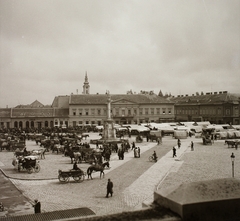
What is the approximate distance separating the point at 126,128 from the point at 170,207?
153ft

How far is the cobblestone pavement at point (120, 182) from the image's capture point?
1123 cm

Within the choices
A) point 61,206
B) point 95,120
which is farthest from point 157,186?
point 95,120

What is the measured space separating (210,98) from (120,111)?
24.1 metres

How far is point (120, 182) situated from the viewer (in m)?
14.7

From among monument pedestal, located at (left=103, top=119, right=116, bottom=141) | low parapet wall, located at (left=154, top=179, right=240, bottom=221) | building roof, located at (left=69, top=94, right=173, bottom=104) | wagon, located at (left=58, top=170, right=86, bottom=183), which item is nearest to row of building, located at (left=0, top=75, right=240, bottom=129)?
building roof, located at (left=69, top=94, right=173, bottom=104)

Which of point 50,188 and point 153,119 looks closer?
point 50,188

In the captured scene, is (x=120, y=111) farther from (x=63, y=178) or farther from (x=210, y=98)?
(x=63, y=178)

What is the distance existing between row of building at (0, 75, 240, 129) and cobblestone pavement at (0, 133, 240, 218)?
5614 cm

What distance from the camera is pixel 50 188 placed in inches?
547

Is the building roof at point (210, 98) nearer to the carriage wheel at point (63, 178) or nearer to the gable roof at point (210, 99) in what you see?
the gable roof at point (210, 99)

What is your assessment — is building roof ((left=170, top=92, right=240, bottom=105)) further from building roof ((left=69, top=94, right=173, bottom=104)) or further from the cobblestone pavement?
the cobblestone pavement

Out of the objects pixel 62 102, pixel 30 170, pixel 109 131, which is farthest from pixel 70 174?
pixel 62 102

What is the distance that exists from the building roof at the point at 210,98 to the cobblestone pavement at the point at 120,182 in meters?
57.2

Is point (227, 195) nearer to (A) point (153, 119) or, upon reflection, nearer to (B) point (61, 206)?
(B) point (61, 206)
